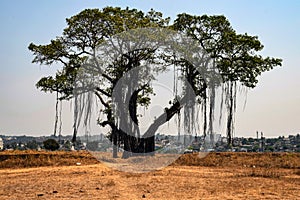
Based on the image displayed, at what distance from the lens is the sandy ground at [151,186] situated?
947cm

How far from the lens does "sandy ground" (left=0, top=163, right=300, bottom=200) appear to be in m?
9.47

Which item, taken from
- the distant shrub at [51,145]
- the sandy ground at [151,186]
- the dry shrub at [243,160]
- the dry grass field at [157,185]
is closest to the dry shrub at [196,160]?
the dry shrub at [243,160]

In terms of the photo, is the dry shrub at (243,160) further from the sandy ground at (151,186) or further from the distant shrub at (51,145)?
the distant shrub at (51,145)

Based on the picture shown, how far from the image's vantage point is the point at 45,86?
23.6 m

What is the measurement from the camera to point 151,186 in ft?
35.7

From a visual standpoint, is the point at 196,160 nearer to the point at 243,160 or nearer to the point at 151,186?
the point at 243,160

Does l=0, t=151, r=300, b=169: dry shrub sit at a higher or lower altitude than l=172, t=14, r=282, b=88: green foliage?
lower

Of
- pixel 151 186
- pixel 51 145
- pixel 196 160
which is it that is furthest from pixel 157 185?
pixel 51 145

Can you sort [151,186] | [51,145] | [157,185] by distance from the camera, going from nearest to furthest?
[151,186] < [157,185] < [51,145]

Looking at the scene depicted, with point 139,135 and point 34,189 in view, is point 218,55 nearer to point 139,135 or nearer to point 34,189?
point 139,135

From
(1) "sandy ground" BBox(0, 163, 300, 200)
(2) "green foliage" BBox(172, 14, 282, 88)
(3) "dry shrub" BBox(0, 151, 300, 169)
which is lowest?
(1) "sandy ground" BBox(0, 163, 300, 200)

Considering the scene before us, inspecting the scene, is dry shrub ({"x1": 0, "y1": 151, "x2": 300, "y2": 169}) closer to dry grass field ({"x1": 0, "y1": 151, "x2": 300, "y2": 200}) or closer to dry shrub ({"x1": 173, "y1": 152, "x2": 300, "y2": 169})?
dry shrub ({"x1": 173, "y1": 152, "x2": 300, "y2": 169})

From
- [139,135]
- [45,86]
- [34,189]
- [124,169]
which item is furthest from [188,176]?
[45,86]

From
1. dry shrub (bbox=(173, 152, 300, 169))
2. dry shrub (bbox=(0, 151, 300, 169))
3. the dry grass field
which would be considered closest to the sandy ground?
the dry grass field
